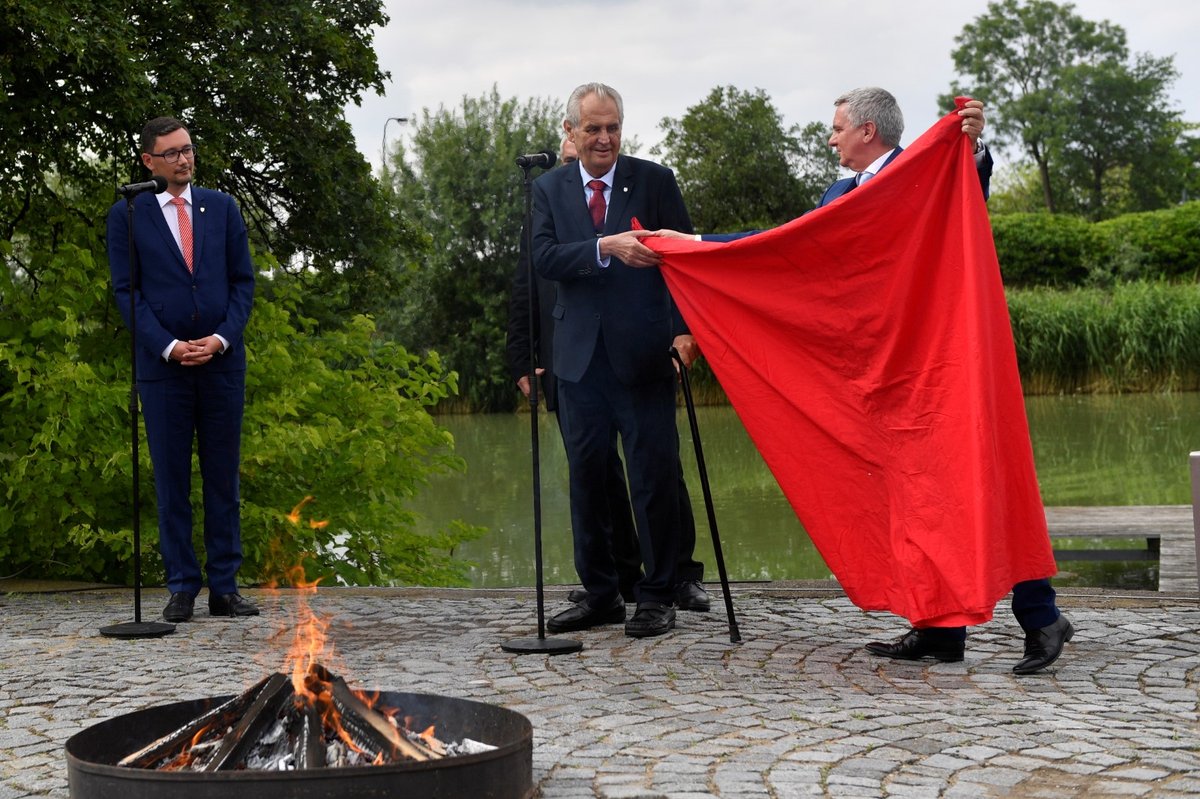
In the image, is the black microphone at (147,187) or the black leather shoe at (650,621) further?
Result: the black microphone at (147,187)

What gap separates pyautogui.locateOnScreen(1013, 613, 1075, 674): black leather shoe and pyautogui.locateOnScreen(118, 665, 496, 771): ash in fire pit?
2341 millimetres

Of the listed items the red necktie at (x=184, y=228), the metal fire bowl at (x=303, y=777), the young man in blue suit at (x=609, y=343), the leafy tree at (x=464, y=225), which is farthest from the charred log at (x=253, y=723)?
the leafy tree at (x=464, y=225)

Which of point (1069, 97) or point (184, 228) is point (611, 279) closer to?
point (184, 228)

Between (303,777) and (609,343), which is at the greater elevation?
(609,343)

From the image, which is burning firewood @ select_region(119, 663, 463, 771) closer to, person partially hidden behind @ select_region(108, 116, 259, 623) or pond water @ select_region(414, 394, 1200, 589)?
person partially hidden behind @ select_region(108, 116, 259, 623)

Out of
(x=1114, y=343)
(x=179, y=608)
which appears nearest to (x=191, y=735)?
(x=179, y=608)

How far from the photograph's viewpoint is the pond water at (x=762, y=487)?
11750 mm

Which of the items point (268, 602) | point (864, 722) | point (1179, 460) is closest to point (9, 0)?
point (268, 602)

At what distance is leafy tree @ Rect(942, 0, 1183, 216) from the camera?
71.8 metres

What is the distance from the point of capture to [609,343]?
6.30 meters

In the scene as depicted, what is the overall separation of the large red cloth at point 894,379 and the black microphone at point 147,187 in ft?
8.23

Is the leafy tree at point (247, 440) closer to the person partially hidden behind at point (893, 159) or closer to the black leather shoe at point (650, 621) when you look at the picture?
the black leather shoe at point (650, 621)

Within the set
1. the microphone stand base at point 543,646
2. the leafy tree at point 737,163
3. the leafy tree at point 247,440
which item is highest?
the leafy tree at point 737,163

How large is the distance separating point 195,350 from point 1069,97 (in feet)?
234
